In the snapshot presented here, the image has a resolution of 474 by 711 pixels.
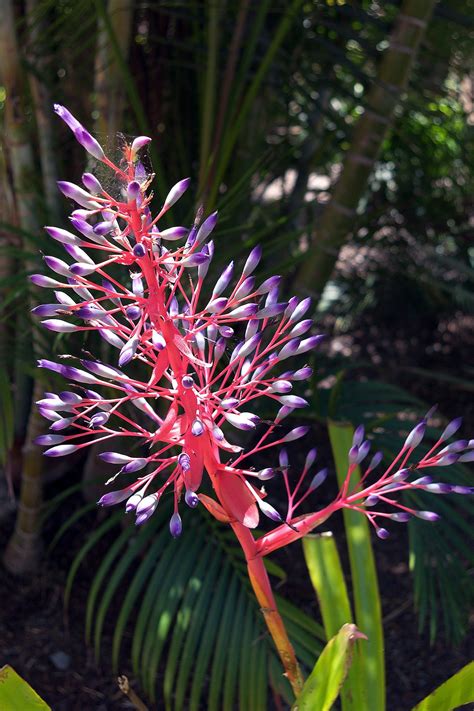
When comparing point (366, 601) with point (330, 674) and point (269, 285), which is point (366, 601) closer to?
point (330, 674)

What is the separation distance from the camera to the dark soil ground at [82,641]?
6.73 ft

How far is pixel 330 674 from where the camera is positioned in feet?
3.20

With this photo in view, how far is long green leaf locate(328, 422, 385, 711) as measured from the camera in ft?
4.13

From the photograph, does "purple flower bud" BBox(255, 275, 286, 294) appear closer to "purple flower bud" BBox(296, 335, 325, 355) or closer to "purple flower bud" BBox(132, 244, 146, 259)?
"purple flower bud" BBox(296, 335, 325, 355)

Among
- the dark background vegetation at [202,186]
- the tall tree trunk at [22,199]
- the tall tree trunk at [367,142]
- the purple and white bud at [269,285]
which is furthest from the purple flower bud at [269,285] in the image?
the tall tree trunk at [367,142]

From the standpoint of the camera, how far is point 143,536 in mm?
1975

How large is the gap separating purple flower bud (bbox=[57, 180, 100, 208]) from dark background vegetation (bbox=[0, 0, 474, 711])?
0.98m

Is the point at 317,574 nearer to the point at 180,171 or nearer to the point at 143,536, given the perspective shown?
the point at 143,536

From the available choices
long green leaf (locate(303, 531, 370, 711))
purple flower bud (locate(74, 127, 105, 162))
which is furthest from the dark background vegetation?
purple flower bud (locate(74, 127, 105, 162))

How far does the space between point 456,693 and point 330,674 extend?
213mm

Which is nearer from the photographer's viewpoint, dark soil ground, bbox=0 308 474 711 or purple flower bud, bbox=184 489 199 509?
purple flower bud, bbox=184 489 199 509

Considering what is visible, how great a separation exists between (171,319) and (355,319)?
3.11 metres

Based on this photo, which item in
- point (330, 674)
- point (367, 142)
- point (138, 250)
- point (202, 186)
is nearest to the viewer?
point (138, 250)

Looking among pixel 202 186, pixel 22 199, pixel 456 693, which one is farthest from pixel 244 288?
pixel 22 199
